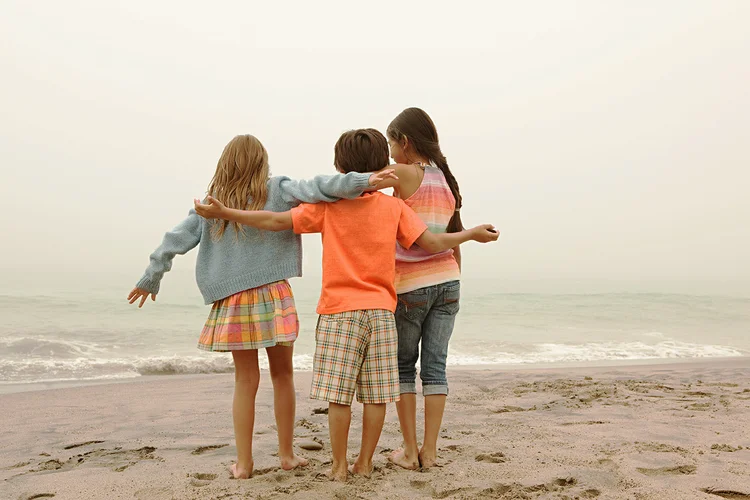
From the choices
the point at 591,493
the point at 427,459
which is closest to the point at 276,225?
the point at 427,459

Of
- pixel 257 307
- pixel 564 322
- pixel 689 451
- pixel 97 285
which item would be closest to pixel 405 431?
pixel 257 307

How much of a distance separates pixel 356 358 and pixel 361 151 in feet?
3.00

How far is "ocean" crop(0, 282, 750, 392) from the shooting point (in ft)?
25.2

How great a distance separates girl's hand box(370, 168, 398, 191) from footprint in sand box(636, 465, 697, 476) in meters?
1.79

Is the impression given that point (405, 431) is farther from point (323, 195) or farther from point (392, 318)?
point (323, 195)

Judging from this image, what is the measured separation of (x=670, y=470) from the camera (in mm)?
2832

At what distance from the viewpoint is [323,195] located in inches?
104

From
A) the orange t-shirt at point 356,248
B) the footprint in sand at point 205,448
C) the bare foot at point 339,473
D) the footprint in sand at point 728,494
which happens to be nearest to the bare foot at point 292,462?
the bare foot at point 339,473

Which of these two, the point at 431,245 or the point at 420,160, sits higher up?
the point at 420,160

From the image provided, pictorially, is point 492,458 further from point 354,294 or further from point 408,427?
point 354,294

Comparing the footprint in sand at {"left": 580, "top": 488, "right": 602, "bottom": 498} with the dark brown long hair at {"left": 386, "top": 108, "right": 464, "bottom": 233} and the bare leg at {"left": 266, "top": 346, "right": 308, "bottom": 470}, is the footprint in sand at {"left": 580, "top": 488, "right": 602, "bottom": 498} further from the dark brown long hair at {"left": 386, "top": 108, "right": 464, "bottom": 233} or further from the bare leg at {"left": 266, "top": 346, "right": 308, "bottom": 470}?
the dark brown long hair at {"left": 386, "top": 108, "right": 464, "bottom": 233}

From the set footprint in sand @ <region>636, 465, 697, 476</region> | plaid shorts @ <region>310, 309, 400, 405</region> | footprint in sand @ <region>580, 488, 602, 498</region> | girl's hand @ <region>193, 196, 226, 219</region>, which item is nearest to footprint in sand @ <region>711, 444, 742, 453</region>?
footprint in sand @ <region>636, 465, 697, 476</region>

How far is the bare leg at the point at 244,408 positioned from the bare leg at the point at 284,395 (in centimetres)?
10

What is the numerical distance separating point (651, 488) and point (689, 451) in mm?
736
